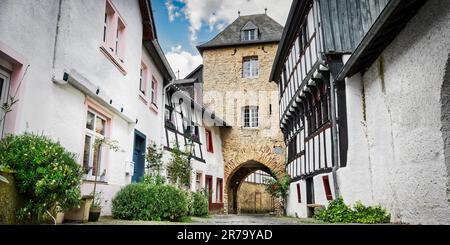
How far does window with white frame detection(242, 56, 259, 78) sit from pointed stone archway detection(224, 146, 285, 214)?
3.62 metres

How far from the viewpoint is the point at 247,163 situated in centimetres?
1864

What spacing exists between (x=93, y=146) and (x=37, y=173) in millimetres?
2377

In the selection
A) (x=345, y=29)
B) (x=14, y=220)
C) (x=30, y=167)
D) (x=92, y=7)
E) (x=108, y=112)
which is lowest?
(x=14, y=220)

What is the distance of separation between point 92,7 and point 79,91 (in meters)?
1.35

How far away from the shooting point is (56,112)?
4.64 metres

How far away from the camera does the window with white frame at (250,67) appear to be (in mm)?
18109

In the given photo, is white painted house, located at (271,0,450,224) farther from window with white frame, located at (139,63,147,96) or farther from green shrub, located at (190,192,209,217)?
window with white frame, located at (139,63,147,96)

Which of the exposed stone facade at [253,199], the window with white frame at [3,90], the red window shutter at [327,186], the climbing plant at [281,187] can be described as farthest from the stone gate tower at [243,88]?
the window with white frame at [3,90]

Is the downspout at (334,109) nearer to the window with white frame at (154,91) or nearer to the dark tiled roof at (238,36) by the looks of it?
the window with white frame at (154,91)

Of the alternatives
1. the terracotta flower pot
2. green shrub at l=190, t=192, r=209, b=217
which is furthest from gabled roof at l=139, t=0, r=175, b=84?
the terracotta flower pot

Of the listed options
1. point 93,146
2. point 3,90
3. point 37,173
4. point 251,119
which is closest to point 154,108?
point 93,146

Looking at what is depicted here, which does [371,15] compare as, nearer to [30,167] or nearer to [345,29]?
[345,29]

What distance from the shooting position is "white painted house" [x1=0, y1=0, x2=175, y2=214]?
3.92 metres

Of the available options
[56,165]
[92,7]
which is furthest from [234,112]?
[56,165]
